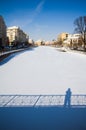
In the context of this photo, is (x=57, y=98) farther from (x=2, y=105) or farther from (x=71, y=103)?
(x=2, y=105)

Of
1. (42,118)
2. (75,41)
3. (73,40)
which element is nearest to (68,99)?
(42,118)

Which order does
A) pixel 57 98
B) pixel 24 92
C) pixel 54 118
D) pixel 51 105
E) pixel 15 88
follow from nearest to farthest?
1. pixel 54 118
2. pixel 51 105
3. pixel 57 98
4. pixel 24 92
5. pixel 15 88

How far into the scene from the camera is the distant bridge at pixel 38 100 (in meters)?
5.42

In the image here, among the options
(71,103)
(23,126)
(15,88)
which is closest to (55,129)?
(23,126)

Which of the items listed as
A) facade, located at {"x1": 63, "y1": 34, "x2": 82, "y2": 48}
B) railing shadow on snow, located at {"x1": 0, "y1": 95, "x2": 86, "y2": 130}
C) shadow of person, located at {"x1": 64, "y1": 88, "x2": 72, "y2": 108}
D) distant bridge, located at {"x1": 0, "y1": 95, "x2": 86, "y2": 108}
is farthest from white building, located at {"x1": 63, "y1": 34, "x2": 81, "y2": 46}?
railing shadow on snow, located at {"x1": 0, "y1": 95, "x2": 86, "y2": 130}

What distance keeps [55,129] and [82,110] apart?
1364 millimetres

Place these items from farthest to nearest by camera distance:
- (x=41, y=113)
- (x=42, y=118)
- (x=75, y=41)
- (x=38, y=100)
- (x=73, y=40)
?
(x=73, y=40) < (x=75, y=41) < (x=38, y=100) < (x=41, y=113) < (x=42, y=118)

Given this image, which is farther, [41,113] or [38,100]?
[38,100]

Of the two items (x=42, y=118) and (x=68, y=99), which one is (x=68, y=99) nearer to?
(x=68, y=99)

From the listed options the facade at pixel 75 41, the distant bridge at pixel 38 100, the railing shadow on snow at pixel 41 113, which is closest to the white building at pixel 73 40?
the facade at pixel 75 41

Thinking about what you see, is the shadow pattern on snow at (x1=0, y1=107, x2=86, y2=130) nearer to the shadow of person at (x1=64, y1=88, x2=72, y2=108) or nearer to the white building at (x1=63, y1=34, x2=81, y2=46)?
A: the shadow of person at (x1=64, y1=88, x2=72, y2=108)

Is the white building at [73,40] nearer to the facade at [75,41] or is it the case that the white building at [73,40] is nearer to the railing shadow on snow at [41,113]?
the facade at [75,41]

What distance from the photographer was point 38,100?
5.86 m

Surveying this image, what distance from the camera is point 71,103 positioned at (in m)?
5.52
